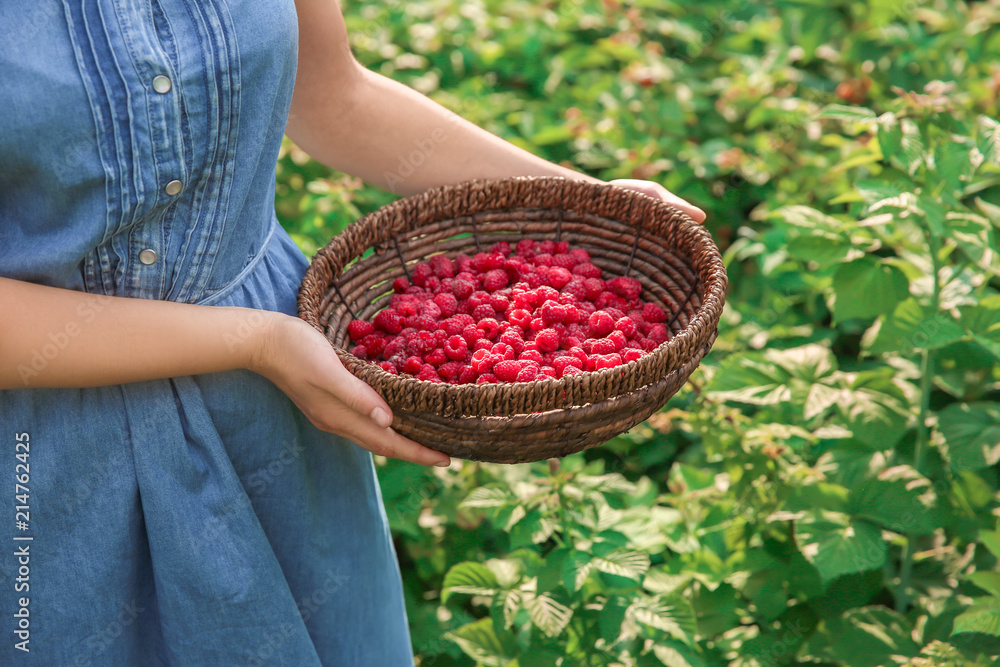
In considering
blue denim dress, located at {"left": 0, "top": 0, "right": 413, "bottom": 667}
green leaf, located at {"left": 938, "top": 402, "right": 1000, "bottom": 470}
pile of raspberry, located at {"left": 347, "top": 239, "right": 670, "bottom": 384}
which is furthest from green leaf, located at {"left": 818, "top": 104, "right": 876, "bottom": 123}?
blue denim dress, located at {"left": 0, "top": 0, "right": 413, "bottom": 667}

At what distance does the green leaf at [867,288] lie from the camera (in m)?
1.60

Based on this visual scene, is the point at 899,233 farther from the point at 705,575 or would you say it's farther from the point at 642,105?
the point at 642,105

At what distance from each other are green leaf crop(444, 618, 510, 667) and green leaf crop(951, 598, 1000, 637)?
833 millimetres

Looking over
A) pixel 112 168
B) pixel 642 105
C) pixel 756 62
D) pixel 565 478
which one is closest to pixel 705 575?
pixel 565 478

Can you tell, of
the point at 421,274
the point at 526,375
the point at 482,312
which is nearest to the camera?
the point at 526,375

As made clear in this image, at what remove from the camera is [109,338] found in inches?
38.7

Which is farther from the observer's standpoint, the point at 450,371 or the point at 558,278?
the point at 558,278

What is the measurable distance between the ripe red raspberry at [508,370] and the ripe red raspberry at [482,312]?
0.22m

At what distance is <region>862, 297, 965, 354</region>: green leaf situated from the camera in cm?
152

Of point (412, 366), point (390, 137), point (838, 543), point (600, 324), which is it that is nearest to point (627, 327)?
point (600, 324)

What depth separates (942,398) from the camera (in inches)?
75.2

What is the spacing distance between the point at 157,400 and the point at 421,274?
0.60 meters

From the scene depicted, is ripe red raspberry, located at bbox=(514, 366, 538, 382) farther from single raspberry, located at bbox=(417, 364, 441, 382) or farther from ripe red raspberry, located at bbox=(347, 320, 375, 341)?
ripe red raspberry, located at bbox=(347, 320, 375, 341)

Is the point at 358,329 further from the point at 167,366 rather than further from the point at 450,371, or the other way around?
the point at 167,366
